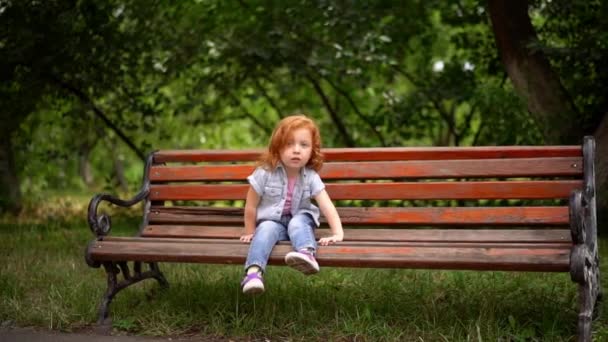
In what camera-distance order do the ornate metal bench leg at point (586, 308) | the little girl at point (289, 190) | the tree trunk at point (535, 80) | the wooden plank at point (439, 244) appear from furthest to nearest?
the tree trunk at point (535, 80), the little girl at point (289, 190), the wooden plank at point (439, 244), the ornate metal bench leg at point (586, 308)

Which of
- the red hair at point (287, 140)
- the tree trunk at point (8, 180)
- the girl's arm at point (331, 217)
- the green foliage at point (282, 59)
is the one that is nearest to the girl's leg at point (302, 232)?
the girl's arm at point (331, 217)

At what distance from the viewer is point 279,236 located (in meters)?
3.95

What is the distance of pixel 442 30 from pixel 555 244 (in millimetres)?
5914

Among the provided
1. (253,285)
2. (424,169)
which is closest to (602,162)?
(424,169)

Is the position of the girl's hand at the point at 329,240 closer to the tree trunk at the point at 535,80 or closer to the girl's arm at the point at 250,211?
the girl's arm at the point at 250,211

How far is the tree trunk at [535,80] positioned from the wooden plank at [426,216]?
9.45ft

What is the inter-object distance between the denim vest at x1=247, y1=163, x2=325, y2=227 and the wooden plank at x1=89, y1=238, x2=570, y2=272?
0.32 meters

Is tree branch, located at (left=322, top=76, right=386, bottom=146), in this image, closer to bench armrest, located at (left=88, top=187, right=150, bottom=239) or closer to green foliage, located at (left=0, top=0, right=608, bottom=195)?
green foliage, located at (left=0, top=0, right=608, bottom=195)

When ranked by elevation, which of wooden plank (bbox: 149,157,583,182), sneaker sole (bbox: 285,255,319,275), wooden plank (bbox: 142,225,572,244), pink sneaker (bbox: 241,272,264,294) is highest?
wooden plank (bbox: 149,157,583,182)

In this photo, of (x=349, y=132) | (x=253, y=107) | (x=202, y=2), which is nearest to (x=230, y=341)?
(x=202, y=2)

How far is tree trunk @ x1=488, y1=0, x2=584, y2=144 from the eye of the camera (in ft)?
21.7

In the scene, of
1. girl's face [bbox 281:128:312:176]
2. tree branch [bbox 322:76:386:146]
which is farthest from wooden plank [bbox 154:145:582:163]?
tree branch [bbox 322:76:386:146]

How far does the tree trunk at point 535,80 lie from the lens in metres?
6.63

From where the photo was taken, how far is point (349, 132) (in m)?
9.84
